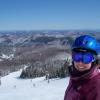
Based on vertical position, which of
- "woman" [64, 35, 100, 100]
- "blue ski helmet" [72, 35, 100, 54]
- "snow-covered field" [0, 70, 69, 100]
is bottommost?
"snow-covered field" [0, 70, 69, 100]

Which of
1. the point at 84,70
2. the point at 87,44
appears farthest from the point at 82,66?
the point at 87,44

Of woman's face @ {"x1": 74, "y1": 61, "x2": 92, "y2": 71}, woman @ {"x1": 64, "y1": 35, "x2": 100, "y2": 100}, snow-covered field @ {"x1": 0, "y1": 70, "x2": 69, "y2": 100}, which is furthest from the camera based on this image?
snow-covered field @ {"x1": 0, "y1": 70, "x2": 69, "y2": 100}

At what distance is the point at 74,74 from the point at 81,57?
235mm

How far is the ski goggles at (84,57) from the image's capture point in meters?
3.76

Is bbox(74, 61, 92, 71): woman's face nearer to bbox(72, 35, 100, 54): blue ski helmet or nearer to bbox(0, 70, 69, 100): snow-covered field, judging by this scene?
bbox(72, 35, 100, 54): blue ski helmet

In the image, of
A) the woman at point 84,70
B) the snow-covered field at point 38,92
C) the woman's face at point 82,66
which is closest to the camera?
the woman at point 84,70

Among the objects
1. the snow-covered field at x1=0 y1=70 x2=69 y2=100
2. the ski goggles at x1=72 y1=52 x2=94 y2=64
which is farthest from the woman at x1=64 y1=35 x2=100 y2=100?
the snow-covered field at x1=0 y1=70 x2=69 y2=100

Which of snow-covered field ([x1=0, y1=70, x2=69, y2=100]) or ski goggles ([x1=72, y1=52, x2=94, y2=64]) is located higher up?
ski goggles ([x1=72, y1=52, x2=94, y2=64])

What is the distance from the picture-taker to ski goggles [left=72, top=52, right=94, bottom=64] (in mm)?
3760

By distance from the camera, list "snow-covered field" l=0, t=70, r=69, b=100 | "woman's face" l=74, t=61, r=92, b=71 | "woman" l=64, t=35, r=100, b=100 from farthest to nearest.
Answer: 1. "snow-covered field" l=0, t=70, r=69, b=100
2. "woman's face" l=74, t=61, r=92, b=71
3. "woman" l=64, t=35, r=100, b=100

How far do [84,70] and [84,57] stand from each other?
175 mm

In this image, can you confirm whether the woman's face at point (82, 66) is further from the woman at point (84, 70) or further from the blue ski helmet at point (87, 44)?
the blue ski helmet at point (87, 44)

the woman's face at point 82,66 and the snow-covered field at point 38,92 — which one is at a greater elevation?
the woman's face at point 82,66

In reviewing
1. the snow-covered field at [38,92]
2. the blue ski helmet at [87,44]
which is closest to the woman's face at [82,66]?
the blue ski helmet at [87,44]
